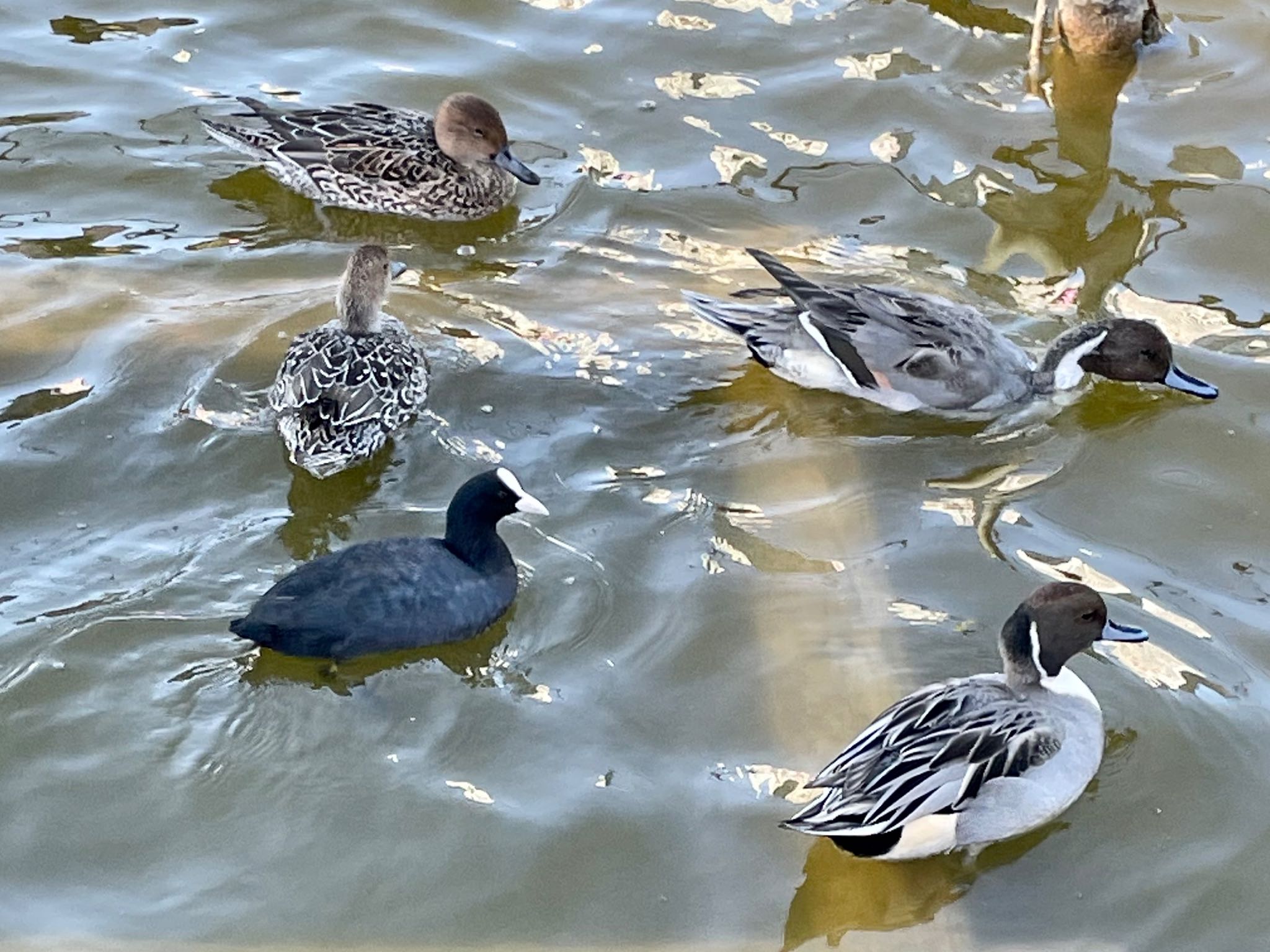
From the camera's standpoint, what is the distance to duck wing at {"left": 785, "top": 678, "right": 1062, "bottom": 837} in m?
4.72

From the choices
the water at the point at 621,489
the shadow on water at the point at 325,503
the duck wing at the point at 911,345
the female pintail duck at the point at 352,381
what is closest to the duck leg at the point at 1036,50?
the water at the point at 621,489

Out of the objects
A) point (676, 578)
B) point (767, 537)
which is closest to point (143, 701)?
point (676, 578)

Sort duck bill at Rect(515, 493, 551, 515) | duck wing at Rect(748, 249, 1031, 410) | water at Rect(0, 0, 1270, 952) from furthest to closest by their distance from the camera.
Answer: duck wing at Rect(748, 249, 1031, 410) < duck bill at Rect(515, 493, 551, 515) < water at Rect(0, 0, 1270, 952)

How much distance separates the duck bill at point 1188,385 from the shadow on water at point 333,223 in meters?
3.32

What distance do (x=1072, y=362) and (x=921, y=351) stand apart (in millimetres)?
722

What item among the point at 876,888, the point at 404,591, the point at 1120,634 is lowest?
the point at 876,888

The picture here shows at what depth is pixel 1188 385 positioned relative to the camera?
7117mm

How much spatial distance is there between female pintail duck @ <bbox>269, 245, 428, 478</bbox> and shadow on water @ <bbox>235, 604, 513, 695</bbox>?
1028 mm

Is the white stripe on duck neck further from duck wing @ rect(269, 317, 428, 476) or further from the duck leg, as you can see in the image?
the duck leg

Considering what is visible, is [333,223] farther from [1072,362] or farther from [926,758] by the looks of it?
[926,758]

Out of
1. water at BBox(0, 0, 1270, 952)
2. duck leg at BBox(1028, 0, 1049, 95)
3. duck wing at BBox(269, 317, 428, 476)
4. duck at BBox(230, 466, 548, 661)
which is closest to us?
water at BBox(0, 0, 1270, 952)

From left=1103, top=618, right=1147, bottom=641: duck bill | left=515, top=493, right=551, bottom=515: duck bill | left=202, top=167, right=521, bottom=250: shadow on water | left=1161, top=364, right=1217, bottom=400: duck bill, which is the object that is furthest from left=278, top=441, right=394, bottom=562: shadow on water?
left=1161, top=364, right=1217, bottom=400: duck bill

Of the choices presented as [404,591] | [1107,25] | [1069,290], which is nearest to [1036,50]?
[1107,25]

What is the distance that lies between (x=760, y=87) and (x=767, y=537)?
13.5 ft
